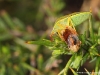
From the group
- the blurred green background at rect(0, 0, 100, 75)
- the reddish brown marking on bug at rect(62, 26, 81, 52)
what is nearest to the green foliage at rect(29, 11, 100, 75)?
the reddish brown marking on bug at rect(62, 26, 81, 52)

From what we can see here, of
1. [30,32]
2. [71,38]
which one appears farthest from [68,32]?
[30,32]

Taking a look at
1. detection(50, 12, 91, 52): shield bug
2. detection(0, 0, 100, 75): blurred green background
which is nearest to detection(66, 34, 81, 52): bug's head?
detection(50, 12, 91, 52): shield bug

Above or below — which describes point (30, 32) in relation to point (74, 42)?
above

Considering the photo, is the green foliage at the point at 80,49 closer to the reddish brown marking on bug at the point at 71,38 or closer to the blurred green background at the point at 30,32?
the reddish brown marking on bug at the point at 71,38

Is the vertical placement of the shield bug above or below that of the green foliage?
above

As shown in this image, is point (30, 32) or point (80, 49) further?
point (30, 32)

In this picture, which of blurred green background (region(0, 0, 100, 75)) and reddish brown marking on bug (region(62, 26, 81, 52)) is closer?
reddish brown marking on bug (region(62, 26, 81, 52))

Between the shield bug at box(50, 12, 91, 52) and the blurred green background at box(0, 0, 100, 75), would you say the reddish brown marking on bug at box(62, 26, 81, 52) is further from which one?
the blurred green background at box(0, 0, 100, 75)

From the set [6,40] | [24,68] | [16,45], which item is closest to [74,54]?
[24,68]

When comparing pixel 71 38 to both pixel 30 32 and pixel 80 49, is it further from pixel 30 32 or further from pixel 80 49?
pixel 30 32
